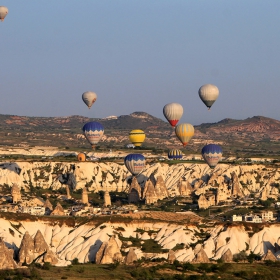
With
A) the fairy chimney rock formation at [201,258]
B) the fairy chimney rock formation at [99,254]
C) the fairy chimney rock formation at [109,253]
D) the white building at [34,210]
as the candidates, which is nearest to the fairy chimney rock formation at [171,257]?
the fairy chimney rock formation at [201,258]

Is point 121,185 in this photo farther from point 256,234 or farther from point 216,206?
point 256,234

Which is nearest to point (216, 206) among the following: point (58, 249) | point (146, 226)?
point (146, 226)

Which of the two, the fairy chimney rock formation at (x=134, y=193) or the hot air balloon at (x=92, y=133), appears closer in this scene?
the fairy chimney rock formation at (x=134, y=193)

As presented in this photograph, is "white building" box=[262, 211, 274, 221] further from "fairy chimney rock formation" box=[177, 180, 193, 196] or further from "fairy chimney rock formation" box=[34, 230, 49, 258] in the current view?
"fairy chimney rock formation" box=[34, 230, 49, 258]

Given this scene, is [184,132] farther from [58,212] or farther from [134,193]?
[58,212]

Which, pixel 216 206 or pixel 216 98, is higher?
pixel 216 98

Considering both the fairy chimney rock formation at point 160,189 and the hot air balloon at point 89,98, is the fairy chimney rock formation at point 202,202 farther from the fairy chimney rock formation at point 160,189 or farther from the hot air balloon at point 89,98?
the hot air balloon at point 89,98

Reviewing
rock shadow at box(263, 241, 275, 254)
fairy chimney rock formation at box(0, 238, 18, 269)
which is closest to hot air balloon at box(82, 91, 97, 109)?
rock shadow at box(263, 241, 275, 254)
